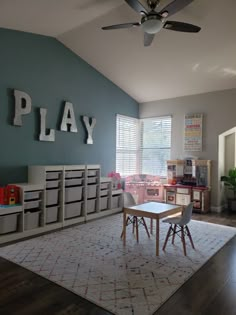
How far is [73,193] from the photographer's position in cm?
486

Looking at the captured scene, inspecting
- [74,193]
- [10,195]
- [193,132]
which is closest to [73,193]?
[74,193]

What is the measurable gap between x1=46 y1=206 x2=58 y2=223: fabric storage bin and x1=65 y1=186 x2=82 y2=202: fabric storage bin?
29cm

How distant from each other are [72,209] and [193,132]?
358 centimetres

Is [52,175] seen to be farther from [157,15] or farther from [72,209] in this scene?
[157,15]

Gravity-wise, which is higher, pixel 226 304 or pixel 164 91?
pixel 164 91

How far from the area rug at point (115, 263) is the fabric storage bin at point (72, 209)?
0.37 meters

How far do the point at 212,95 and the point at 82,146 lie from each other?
338 centimetres

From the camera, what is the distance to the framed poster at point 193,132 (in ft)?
20.6

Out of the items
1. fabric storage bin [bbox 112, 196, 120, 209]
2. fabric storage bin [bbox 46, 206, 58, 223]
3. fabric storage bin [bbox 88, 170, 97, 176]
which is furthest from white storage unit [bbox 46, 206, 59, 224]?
fabric storage bin [bbox 112, 196, 120, 209]

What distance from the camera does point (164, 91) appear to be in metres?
6.51

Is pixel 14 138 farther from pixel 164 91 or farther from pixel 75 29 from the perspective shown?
pixel 164 91

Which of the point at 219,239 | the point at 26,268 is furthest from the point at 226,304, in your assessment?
the point at 26,268

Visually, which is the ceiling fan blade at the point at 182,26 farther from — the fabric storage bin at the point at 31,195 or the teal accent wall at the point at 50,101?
the fabric storage bin at the point at 31,195

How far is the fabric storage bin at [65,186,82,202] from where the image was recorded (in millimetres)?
4766
